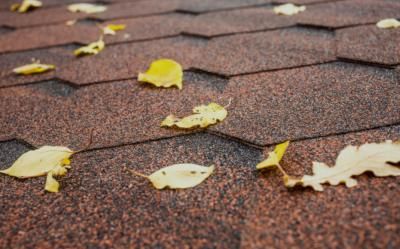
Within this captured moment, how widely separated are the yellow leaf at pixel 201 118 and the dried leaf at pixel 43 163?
223 mm

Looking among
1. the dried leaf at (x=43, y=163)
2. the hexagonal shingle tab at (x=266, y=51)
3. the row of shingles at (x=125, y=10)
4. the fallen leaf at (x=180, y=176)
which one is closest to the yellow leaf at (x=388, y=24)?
the hexagonal shingle tab at (x=266, y=51)

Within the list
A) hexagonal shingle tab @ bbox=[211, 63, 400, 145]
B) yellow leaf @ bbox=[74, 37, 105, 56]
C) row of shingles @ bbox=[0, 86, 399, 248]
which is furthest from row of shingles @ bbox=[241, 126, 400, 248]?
yellow leaf @ bbox=[74, 37, 105, 56]

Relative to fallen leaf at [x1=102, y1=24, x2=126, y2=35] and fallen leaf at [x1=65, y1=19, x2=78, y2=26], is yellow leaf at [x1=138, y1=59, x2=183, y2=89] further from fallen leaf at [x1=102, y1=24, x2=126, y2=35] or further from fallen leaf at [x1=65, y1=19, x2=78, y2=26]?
fallen leaf at [x1=65, y1=19, x2=78, y2=26]

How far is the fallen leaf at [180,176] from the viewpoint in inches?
27.6

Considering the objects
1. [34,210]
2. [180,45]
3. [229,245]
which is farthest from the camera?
[180,45]

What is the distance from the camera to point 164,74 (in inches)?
44.6

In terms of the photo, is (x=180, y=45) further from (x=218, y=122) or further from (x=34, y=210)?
(x=34, y=210)

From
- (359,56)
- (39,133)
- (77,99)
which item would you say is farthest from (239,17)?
(39,133)

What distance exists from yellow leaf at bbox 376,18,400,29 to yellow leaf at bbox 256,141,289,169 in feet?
2.82

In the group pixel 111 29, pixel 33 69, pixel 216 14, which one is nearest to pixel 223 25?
pixel 216 14

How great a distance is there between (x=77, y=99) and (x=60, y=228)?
0.52 m

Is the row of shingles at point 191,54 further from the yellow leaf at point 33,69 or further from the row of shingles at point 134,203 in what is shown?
the row of shingles at point 134,203

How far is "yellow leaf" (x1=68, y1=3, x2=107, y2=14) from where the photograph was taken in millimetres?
2076

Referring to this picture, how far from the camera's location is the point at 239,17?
1.65 meters
